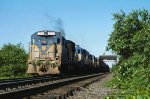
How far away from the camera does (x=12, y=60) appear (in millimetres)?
50062

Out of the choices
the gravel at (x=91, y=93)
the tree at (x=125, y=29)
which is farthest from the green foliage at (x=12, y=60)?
the gravel at (x=91, y=93)

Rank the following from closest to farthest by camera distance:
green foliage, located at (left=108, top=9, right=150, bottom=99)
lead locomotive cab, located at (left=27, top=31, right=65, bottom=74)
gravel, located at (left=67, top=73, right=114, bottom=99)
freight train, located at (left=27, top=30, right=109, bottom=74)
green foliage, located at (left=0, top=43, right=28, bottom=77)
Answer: gravel, located at (left=67, top=73, right=114, bottom=99), green foliage, located at (left=108, top=9, right=150, bottom=99), freight train, located at (left=27, top=30, right=109, bottom=74), lead locomotive cab, located at (left=27, top=31, right=65, bottom=74), green foliage, located at (left=0, top=43, right=28, bottom=77)

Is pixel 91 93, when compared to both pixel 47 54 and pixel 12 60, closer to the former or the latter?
pixel 47 54

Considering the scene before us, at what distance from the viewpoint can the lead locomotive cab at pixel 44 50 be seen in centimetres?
2867

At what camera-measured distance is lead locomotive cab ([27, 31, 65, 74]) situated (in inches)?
1129

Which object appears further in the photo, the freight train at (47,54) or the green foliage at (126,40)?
the freight train at (47,54)

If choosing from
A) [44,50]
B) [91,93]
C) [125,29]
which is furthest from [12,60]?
[91,93]

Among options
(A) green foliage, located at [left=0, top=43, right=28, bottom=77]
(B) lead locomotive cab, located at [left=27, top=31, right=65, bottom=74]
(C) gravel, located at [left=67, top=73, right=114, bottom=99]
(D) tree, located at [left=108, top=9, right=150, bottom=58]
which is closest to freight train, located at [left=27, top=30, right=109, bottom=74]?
(B) lead locomotive cab, located at [left=27, top=31, right=65, bottom=74]

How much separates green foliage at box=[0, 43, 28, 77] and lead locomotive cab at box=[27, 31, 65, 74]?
591 inches

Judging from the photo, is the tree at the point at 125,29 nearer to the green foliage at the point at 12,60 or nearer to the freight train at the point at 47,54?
the freight train at the point at 47,54

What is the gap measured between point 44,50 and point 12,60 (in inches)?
856

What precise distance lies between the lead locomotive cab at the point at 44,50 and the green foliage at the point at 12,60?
15019mm

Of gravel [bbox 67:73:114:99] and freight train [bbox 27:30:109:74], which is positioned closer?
gravel [bbox 67:73:114:99]

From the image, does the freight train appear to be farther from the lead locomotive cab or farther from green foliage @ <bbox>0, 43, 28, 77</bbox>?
green foliage @ <bbox>0, 43, 28, 77</bbox>
